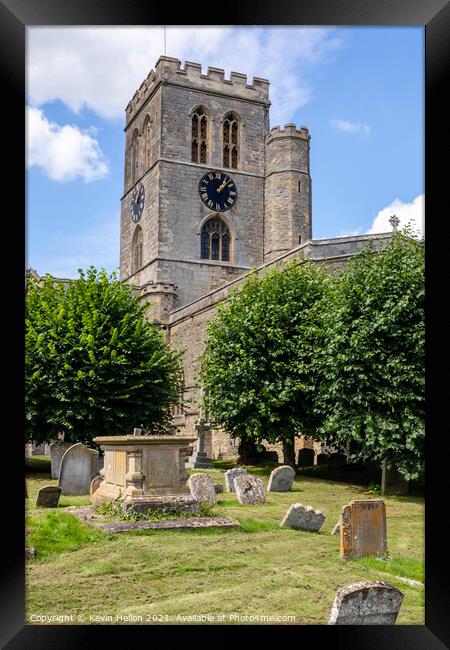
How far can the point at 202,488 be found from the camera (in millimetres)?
12562

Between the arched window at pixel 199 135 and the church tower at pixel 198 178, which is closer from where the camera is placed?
the church tower at pixel 198 178

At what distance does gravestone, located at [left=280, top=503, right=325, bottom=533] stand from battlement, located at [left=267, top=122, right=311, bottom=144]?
3374cm

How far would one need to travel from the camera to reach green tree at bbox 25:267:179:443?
65.0ft

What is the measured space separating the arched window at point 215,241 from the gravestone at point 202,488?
28.4 m

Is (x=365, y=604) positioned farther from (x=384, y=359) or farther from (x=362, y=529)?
(x=384, y=359)

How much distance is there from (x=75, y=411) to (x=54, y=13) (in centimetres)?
1540

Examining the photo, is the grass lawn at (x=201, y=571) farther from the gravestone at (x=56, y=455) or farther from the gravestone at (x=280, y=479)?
the gravestone at (x=56, y=455)

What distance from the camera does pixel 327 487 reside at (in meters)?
16.6

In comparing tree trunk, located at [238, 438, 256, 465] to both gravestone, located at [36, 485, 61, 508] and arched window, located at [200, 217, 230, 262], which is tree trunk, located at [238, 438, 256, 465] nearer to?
gravestone, located at [36, 485, 61, 508]

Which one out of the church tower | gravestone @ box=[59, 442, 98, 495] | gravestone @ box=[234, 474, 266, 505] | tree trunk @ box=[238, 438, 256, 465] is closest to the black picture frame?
gravestone @ box=[234, 474, 266, 505]

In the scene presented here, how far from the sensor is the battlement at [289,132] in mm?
40719

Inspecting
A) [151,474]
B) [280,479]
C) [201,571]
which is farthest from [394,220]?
[201,571]

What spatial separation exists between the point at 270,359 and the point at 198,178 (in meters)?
23.0
